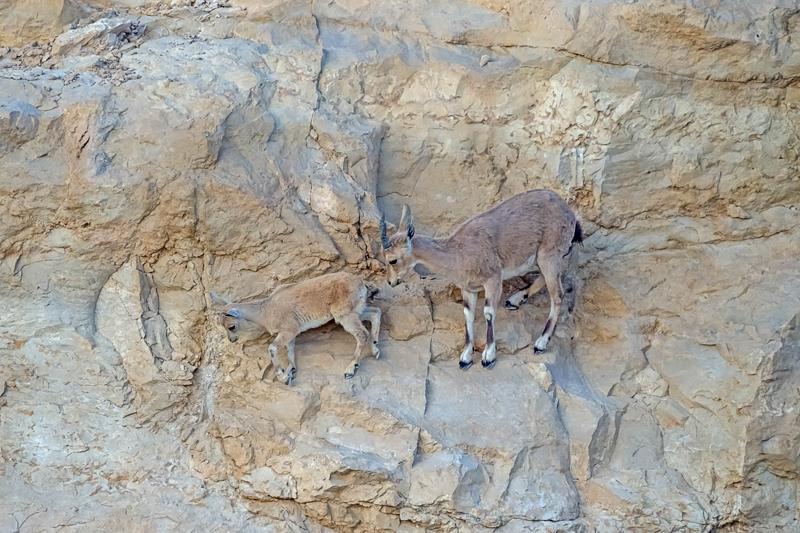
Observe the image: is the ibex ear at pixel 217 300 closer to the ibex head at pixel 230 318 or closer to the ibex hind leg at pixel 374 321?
the ibex head at pixel 230 318

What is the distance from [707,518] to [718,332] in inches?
67.4

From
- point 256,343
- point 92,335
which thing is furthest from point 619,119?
point 92,335

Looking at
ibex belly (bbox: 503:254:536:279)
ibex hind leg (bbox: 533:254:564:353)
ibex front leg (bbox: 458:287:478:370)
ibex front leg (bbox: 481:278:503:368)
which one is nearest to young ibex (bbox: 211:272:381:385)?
ibex front leg (bbox: 458:287:478:370)

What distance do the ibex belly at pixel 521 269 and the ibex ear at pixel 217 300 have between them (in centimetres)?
259

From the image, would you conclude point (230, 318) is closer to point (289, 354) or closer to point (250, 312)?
point (250, 312)

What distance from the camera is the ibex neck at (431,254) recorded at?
980 centimetres

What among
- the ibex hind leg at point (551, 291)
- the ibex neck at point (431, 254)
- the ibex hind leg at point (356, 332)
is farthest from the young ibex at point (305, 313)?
the ibex hind leg at point (551, 291)

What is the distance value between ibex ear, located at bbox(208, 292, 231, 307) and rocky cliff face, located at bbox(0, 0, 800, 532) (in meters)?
0.15

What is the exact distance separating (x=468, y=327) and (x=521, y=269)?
2.69 feet

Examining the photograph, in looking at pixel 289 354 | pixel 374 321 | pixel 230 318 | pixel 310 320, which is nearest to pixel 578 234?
pixel 374 321

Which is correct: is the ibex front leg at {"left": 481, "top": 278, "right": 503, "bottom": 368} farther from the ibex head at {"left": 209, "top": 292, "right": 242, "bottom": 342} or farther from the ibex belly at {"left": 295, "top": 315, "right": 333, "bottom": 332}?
the ibex head at {"left": 209, "top": 292, "right": 242, "bottom": 342}

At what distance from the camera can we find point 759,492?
9617mm

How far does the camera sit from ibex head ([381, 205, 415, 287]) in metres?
9.61

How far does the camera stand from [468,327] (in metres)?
9.86
